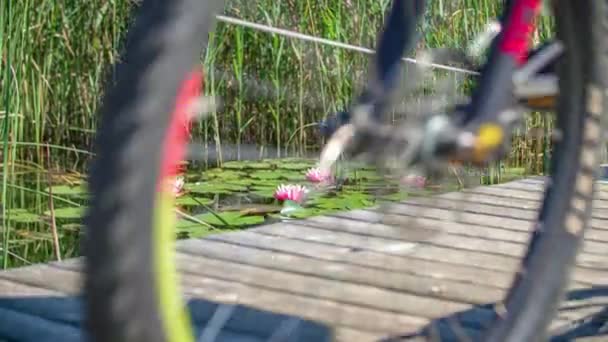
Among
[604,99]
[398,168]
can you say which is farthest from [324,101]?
[398,168]

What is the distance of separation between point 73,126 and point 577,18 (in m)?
2.71

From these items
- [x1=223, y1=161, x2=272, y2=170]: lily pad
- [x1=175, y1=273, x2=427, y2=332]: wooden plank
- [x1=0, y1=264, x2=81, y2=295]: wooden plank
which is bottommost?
[x1=175, y1=273, x2=427, y2=332]: wooden plank

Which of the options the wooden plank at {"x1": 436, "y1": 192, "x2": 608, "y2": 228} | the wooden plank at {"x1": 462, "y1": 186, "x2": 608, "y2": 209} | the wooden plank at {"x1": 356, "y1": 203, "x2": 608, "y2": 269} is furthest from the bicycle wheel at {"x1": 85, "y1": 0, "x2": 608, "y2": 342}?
the wooden plank at {"x1": 462, "y1": 186, "x2": 608, "y2": 209}

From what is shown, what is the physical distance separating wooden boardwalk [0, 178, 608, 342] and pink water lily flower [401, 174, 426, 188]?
0.06 meters

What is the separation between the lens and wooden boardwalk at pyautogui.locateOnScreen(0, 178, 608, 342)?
6.14 feet

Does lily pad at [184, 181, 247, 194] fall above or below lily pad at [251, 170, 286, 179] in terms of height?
below

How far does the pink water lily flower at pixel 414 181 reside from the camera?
4.21ft

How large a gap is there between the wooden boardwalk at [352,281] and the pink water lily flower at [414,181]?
6cm

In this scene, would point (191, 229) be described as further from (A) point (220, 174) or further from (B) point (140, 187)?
(B) point (140, 187)

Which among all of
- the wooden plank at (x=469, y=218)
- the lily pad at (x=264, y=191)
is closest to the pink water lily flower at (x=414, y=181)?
the wooden plank at (x=469, y=218)

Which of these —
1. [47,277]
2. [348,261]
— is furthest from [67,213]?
[348,261]

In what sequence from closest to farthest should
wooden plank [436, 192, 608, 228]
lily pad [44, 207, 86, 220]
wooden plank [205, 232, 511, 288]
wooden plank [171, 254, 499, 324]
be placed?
wooden plank [171, 254, 499, 324]
wooden plank [205, 232, 511, 288]
wooden plank [436, 192, 608, 228]
lily pad [44, 207, 86, 220]

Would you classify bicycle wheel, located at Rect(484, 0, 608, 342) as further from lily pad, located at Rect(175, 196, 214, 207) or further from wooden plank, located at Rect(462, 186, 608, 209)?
lily pad, located at Rect(175, 196, 214, 207)

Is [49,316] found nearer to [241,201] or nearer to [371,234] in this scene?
[371,234]
